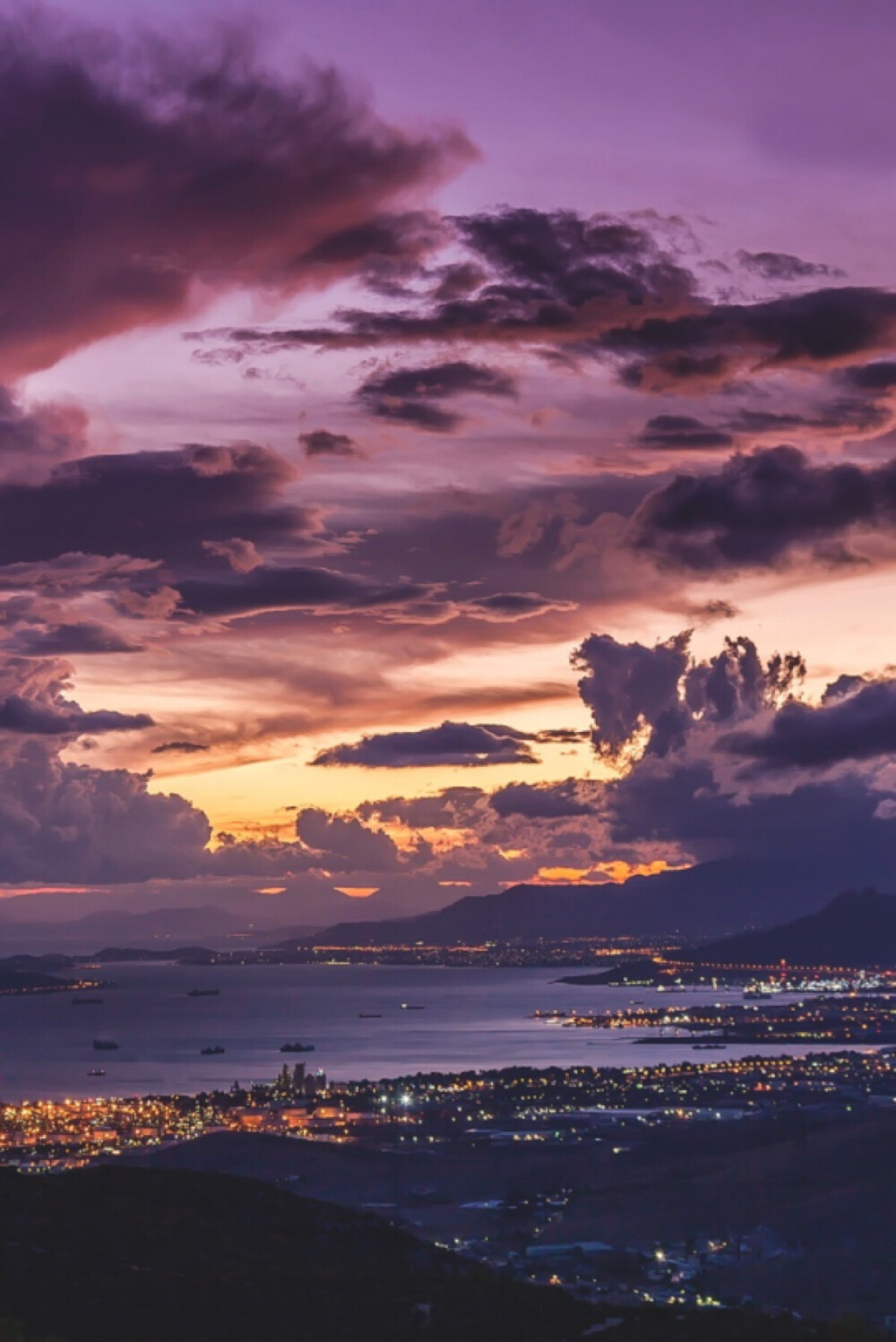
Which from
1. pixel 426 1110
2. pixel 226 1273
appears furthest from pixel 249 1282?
pixel 426 1110

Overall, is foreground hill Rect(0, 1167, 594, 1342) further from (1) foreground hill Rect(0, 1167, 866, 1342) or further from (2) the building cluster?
(2) the building cluster

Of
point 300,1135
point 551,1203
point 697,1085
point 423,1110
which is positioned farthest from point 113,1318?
point 697,1085

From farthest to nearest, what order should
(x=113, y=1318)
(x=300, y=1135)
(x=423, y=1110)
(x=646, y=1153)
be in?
(x=423, y=1110) → (x=300, y=1135) → (x=646, y=1153) → (x=113, y=1318)

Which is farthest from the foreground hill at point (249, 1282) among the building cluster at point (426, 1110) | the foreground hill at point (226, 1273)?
the building cluster at point (426, 1110)

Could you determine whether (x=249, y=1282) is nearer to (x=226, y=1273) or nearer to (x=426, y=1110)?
(x=226, y=1273)

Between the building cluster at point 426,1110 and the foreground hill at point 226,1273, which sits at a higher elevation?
the foreground hill at point 226,1273

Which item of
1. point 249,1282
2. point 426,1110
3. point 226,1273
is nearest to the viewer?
point 249,1282

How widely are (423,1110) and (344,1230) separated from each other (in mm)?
88135

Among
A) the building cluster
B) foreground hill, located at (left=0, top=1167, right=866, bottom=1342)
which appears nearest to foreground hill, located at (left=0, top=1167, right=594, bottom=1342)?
foreground hill, located at (left=0, top=1167, right=866, bottom=1342)

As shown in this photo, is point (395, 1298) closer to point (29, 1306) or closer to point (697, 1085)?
point (29, 1306)

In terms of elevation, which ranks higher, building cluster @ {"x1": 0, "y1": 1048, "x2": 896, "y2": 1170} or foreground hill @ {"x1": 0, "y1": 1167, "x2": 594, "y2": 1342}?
foreground hill @ {"x1": 0, "y1": 1167, "x2": 594, "y2": 1342}

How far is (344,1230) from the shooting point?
81.6 metres

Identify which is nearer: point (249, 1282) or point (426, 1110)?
point (249, 1282)

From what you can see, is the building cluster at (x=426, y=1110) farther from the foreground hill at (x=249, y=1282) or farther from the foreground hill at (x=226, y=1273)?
the foreground hill at (x=249, y=1282)
